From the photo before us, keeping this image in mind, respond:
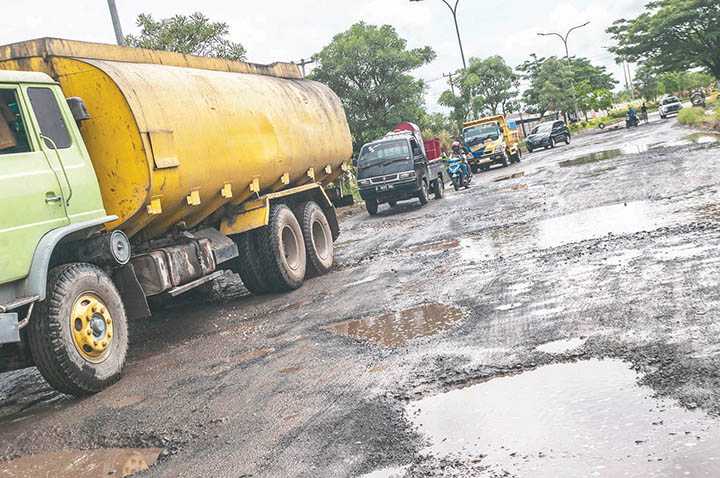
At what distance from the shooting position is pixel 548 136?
1807 inches

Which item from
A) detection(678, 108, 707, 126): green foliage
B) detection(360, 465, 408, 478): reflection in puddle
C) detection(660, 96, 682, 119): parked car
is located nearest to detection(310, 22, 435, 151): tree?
detection(678, 108, 707, 126): green foliage

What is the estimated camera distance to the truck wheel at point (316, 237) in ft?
39.5

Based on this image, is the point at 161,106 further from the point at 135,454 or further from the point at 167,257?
the point at 135,454

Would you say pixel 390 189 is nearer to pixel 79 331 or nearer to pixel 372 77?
pixel 79 331

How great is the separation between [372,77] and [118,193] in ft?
122

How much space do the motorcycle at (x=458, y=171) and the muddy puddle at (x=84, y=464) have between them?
70.9 ft

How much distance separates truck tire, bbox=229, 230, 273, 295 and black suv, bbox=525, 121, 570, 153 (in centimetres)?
3751

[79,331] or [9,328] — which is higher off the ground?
[9,328]

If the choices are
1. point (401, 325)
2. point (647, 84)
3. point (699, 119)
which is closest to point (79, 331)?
point (401, 325)

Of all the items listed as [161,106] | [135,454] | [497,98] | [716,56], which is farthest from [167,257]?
[497,98]

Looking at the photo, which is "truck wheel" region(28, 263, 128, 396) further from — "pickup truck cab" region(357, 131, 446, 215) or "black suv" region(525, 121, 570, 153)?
"black suv" region(525, 121, 570, 153)

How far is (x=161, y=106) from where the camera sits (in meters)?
8.29

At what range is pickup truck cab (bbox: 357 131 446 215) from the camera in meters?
21.9

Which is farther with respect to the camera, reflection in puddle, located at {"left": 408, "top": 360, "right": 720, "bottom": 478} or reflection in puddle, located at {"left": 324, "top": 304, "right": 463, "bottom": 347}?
reflection in puddle, located at {"left": 324, "top": 304, "right": 463, "bottom": 347}
